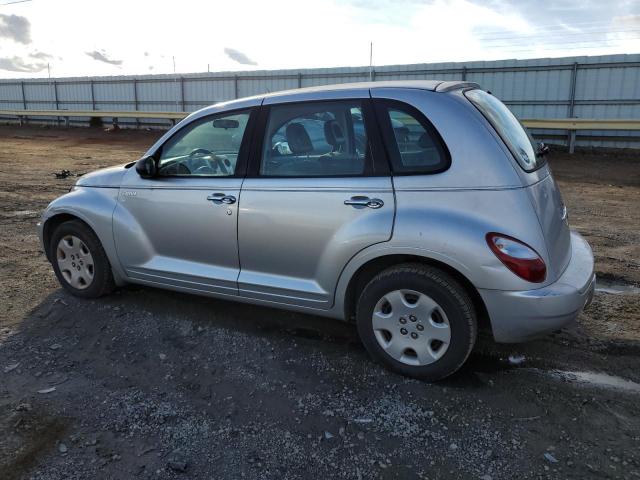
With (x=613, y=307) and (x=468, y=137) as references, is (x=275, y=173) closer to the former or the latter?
(x=468, y=137)

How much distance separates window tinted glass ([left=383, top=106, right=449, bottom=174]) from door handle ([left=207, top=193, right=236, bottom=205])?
1213 millimetres

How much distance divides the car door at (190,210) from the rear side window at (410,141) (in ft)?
3.50

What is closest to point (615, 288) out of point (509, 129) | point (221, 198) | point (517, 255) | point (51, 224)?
point (509, 129)

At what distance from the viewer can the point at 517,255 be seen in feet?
9.87

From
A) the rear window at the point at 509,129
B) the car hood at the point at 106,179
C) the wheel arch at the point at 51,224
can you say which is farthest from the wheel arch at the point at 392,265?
the wheel arch at the point at 51,224

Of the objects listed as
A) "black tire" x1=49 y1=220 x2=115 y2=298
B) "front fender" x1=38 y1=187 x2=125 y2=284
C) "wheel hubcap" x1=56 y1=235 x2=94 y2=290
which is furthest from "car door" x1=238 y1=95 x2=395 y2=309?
"wheel hubcap" x1=56 y1=235 x2=94 y2=290

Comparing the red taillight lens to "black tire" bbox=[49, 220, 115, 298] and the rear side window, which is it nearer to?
the rear side window

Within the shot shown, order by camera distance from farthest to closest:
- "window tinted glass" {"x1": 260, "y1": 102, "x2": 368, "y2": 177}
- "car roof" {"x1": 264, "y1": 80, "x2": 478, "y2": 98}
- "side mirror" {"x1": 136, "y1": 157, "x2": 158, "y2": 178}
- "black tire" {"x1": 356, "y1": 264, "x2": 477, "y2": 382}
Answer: "side mirror" {"x1": 136, "y1": 157, "x2": 158, "y2": 178}
"window tinted glass" {"x1": 260, "y1": 102, "x2": 368, "y2": 177}
"car roof" {"x1": 264, "y1": 80, "x2": 478, "y2": 98}
"black tire" {"x1": 356, "y1": 264, "x2": 477, "y2": 382}

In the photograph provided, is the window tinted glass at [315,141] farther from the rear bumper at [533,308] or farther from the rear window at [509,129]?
the rear bumper at [533,308]

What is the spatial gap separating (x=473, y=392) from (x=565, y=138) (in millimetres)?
16677

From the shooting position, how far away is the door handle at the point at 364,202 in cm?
334

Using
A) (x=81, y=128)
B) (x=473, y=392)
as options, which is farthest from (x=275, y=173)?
(x=81, y=128)

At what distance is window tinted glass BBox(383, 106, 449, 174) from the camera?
3262 millimetres

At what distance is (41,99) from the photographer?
34.5 meters
